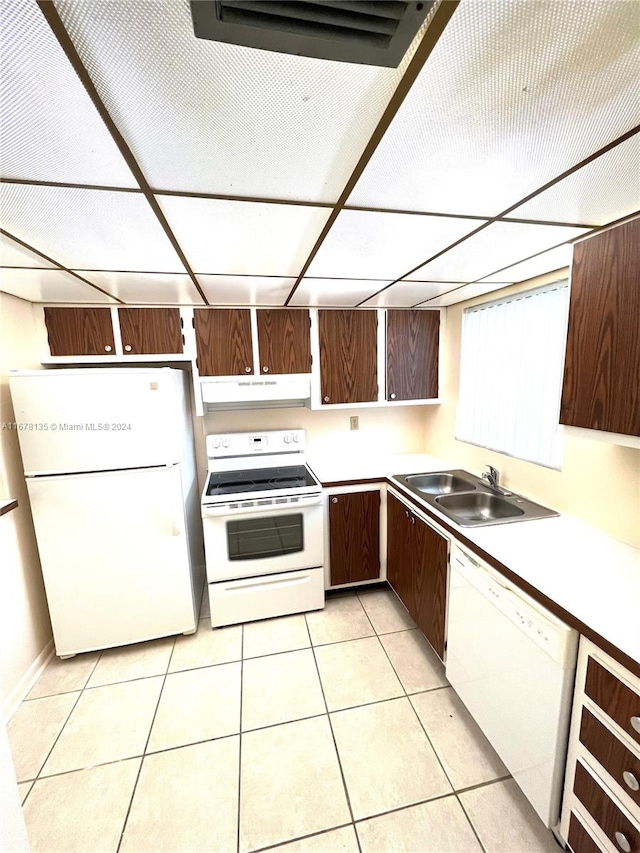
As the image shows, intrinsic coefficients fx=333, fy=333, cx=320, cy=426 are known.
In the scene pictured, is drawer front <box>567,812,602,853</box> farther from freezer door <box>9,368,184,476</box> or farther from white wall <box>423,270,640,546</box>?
freezer door <box>9,368,184,476</box>

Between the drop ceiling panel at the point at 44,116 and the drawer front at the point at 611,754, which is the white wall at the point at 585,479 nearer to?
the drawer front at the point at 611,754

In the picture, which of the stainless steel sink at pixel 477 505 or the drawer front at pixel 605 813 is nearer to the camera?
the drawer front at pixel 605 813

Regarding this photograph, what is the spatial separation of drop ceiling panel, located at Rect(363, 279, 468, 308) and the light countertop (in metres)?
1.28

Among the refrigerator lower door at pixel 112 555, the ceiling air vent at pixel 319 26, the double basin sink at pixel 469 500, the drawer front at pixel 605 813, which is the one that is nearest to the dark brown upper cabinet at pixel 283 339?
the refrigerator lower door at pixel 112 555

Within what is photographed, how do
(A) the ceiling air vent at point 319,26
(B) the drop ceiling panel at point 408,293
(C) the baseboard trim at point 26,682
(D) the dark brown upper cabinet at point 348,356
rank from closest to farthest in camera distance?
(A) the ceiling air vent at point 319,26 → (C) the baseboard trim at point 26,682 → (B) the drop ceiling panel at point 408,293 → (D) the dark brown upper cabinet at point 348,356

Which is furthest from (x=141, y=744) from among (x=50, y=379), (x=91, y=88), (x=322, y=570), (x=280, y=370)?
(x=91, y=88)

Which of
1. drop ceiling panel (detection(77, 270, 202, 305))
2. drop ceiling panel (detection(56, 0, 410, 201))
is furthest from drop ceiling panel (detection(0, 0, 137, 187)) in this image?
drop ceiling panel (detection(77, 270, 202, 305))

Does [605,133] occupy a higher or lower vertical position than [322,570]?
higher

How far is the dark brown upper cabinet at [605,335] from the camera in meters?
1.09

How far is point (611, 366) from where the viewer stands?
1.16m

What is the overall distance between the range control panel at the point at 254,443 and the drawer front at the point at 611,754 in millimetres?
2081

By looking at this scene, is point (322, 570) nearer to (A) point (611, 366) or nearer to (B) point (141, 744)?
(B) point (141, 744)

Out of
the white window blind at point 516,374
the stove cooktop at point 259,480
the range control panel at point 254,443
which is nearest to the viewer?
the white window blind at point 516,374

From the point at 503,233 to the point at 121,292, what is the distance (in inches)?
76.6
